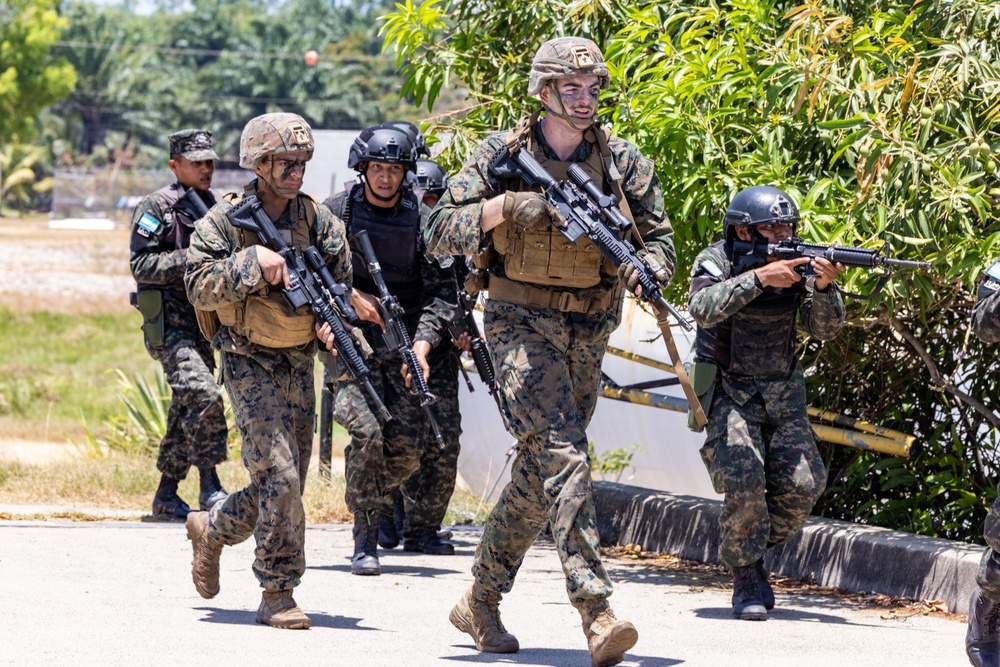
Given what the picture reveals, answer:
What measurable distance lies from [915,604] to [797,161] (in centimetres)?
195

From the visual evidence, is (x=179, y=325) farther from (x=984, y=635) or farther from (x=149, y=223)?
(x=984, y=635)

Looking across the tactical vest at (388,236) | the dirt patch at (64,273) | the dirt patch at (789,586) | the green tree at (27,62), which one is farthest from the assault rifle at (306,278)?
the green tree at (27,62)

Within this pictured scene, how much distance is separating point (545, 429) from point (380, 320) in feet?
7.26

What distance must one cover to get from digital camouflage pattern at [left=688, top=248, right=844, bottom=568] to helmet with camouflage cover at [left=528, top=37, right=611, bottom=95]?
1275mm

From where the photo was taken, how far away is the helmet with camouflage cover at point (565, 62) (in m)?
4.92

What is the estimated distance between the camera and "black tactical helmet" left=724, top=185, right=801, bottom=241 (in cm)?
582

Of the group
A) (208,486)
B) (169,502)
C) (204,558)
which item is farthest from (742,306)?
(169,502)

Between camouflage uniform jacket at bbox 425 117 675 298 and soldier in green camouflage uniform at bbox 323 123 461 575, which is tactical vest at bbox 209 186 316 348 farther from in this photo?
soldier in green camouflage uniform at bbox 323 123 461 575

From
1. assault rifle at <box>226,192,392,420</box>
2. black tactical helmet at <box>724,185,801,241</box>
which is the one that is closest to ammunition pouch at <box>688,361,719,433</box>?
black tactical helmet at <box>724,185,801,241</box>

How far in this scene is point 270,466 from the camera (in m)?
5.36

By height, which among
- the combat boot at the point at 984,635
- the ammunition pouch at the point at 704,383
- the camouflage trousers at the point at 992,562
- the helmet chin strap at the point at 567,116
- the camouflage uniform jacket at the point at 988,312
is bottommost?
the combat boot at the point at 984,635

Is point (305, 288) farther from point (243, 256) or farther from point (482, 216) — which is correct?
point (482, 216)

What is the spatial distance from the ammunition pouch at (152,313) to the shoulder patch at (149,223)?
0.35 m

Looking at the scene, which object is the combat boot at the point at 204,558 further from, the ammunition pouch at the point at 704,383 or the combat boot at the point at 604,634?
the ammunition pouch at the point at 704,383
